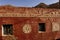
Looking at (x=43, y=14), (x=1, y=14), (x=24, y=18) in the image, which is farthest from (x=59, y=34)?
(x=1, y=14)

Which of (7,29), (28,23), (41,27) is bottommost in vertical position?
(7,29)

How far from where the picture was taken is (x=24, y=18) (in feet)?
52.5

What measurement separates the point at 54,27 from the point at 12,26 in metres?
4.02

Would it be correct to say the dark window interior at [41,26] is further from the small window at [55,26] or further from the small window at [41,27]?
the small window at [55,26]

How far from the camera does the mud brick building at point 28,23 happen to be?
15531 millimetres

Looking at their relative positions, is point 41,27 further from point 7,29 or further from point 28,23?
point 7,29

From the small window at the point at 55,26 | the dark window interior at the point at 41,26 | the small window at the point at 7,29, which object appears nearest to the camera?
the small window at the point at 7,29

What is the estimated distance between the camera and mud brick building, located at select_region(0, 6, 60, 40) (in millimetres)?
15531

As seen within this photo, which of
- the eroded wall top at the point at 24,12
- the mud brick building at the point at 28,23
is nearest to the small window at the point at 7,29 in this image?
the mud brick building at the point at 28,23

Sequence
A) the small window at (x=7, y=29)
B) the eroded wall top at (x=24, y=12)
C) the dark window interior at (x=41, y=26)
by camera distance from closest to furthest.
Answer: the eroded wall top at (x=24, y=12), the small window at (x=7, y=29), the dark window interior at (x=41, y=26)

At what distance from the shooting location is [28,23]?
16.1 meters

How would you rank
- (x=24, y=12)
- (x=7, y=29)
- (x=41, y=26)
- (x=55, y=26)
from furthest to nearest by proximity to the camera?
(x=55, y=26), (x=41, y=26), (x=24, y=12), (x=7, y=29)

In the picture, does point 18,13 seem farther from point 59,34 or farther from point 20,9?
point 59,34

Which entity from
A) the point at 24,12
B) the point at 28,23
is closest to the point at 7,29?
the point at 28,23
